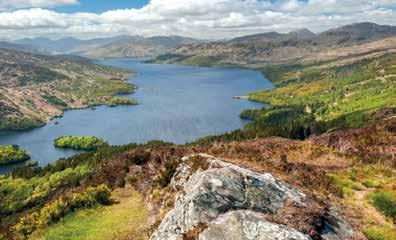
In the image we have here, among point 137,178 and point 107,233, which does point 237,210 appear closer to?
point 107,233

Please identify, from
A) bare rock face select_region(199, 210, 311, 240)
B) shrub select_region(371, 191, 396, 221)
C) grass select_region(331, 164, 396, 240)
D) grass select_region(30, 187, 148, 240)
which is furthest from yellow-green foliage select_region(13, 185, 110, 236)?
shrub select_region(371, 191, 396, 221)

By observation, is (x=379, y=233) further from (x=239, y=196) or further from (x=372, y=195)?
(x=239, y=196)

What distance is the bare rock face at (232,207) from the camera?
2531cm

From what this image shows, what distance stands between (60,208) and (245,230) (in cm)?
2585

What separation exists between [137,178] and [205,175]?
23695mm

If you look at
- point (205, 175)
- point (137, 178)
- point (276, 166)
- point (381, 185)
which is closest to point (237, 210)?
point (205, 175)

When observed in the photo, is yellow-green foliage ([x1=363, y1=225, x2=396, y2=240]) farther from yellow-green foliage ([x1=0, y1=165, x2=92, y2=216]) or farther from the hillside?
yellow-green foliage ([x1=0, y1=165, x2=92, y2=216])

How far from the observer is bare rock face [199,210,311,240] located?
974 inches

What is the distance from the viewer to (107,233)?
36188 millimetres

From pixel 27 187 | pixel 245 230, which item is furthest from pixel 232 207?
pixel 27 187

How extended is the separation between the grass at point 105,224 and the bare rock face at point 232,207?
689 cm

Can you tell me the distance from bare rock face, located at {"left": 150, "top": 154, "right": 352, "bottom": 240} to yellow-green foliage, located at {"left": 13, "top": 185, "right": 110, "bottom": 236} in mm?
17741

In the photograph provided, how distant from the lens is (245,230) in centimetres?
2514

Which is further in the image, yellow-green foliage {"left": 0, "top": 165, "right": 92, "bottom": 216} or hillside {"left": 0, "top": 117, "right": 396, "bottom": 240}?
yellow-green foliage {"left": 0, "top": 165, "right": 92, "bottom": 216}
